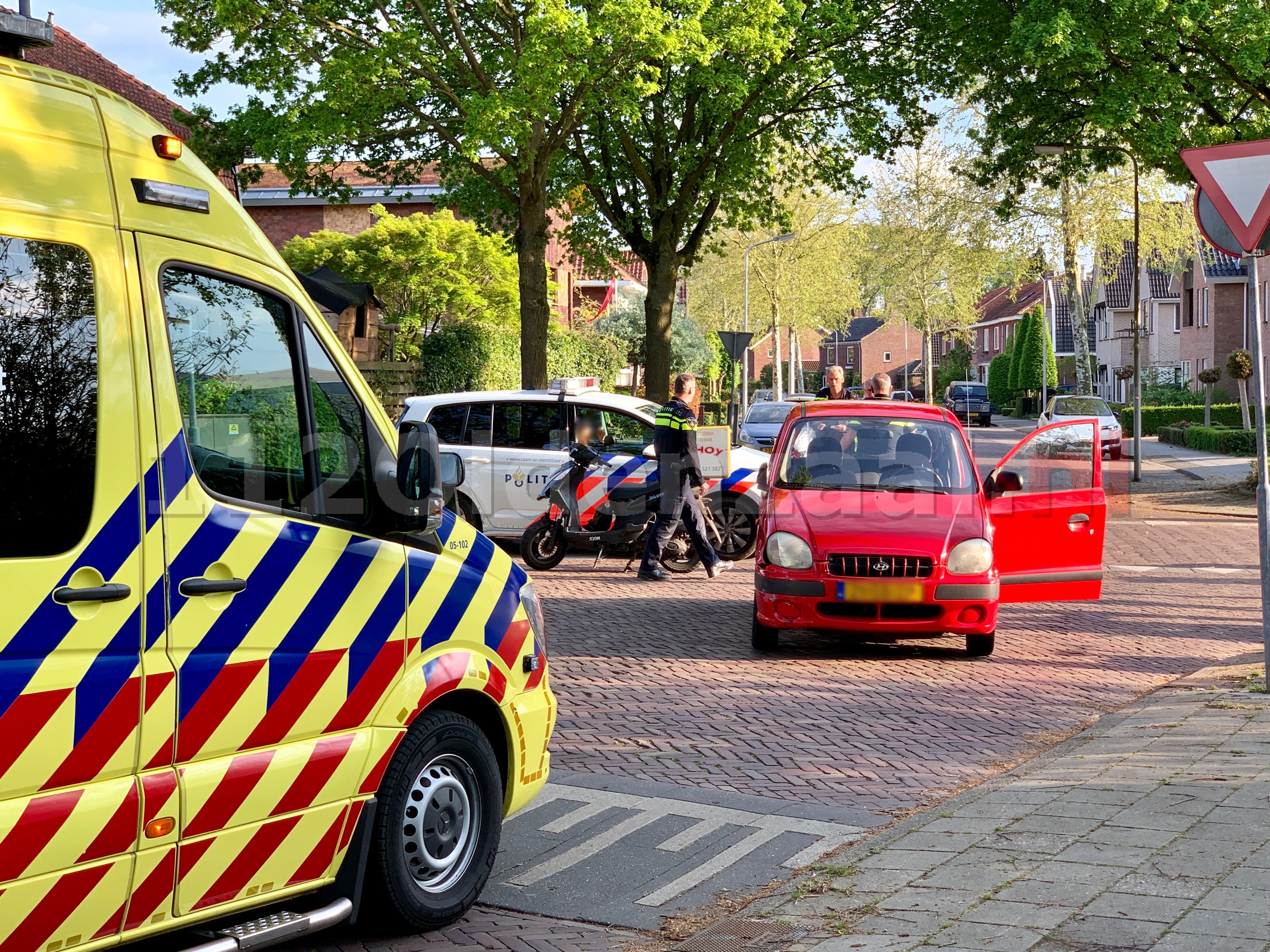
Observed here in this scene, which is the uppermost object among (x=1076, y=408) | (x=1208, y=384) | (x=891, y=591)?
(x=1208, y=384)

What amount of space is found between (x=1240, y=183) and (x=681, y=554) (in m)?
7.42

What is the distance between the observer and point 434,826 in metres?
4.31

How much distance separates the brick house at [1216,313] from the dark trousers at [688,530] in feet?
132

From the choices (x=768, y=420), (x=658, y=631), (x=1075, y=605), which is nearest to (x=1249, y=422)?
(x=768, y=420)

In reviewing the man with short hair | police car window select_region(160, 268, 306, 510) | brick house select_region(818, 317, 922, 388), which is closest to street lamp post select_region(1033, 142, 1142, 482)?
the man with short hair

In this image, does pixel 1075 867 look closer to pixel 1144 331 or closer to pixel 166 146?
pixel 166 146

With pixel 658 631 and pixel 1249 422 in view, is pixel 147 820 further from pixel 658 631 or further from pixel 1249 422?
pixel 1249 422

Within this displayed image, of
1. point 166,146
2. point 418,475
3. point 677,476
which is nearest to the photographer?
point 166,146

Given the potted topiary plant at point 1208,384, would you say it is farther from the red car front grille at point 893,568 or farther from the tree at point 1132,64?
the red car front grille at point 893,568

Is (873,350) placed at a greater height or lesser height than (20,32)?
greater

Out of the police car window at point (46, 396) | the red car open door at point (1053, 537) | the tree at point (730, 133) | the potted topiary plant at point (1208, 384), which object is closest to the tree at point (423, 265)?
the tree at point (730, 133)

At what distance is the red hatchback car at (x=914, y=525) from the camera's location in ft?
29.6

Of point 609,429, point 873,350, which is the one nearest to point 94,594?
point 609,429

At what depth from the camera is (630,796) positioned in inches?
234
